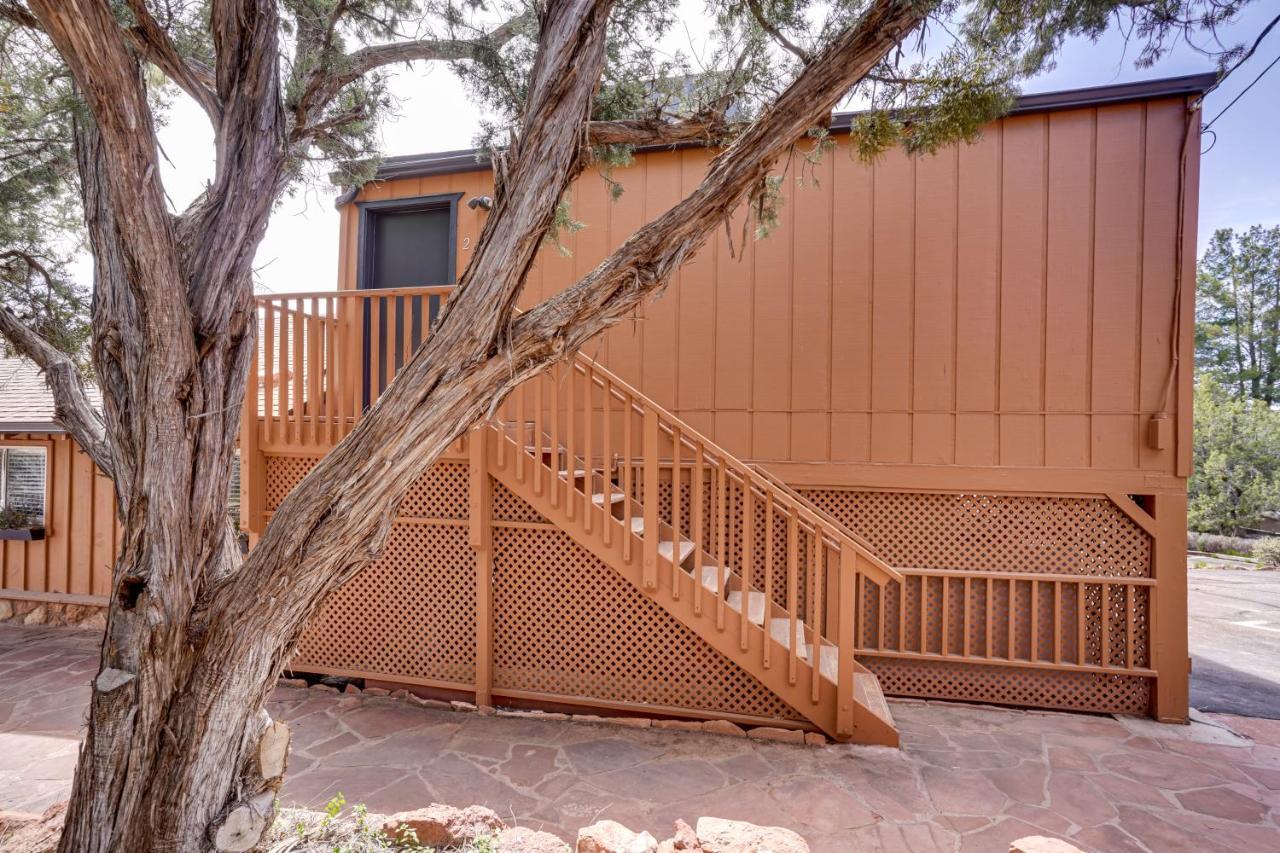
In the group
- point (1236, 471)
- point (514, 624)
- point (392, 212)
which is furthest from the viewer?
point (1236, 471)

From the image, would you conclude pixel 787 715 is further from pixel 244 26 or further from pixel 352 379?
pixel 244 26

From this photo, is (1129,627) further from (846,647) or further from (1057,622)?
(846,647)

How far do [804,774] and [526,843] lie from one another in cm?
176

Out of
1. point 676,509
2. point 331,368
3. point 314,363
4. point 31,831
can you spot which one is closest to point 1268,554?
point 676,509

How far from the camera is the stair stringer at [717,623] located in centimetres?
358

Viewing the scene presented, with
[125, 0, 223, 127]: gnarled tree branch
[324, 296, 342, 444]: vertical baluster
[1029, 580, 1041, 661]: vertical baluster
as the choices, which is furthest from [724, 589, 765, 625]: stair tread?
[125, 0, 223, 127]: gnarled tree branch

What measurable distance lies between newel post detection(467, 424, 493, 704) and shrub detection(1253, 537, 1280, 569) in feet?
57.0

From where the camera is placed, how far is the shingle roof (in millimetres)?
5879

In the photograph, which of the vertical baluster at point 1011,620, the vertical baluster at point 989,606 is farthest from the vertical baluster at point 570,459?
the vertical baluster at point 1011,620

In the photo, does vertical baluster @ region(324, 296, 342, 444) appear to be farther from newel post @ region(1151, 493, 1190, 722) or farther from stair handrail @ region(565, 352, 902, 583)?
newel post @ region(1151, 493, 1190, 722)

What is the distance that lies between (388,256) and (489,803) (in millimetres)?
5352

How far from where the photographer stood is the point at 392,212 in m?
6.03

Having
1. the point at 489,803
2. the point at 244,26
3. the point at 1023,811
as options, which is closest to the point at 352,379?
the point at 244,26

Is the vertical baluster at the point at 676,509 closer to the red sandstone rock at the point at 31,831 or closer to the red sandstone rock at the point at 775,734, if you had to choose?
the red sandstone rock at the point at 775,734
